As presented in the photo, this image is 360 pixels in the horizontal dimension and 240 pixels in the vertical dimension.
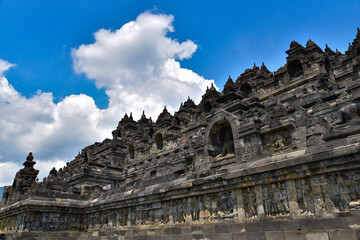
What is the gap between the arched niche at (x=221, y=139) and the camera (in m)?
12.8

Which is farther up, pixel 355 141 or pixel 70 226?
pixel 355 141

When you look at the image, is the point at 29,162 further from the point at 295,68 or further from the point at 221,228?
the point at 295,68

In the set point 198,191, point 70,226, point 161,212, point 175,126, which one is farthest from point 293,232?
point 175,126

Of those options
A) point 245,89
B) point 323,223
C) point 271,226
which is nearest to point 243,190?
point 271,226

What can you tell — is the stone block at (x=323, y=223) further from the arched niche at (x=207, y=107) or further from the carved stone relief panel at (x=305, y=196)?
the arched niche at (x=207, y=107)

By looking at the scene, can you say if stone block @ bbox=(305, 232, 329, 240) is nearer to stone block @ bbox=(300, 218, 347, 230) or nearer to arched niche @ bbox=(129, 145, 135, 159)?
stone block @ bbox=(300, 218, 347, 230)

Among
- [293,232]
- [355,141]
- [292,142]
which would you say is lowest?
[293,232]

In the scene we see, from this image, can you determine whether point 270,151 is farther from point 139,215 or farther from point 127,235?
point 127,235

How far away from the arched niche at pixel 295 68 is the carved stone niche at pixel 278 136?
17.7 metres

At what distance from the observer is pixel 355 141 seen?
7.56m

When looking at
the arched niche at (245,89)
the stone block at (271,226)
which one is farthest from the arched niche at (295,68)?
the stone block at (271,226)

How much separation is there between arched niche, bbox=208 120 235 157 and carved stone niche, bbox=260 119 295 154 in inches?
83.1

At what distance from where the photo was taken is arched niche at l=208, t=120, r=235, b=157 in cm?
1277

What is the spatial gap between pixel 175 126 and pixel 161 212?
68.5ft
